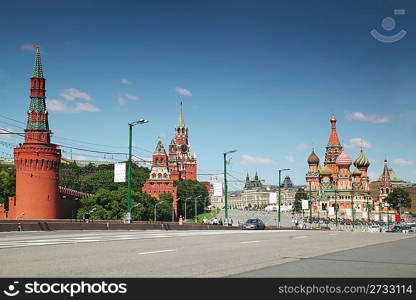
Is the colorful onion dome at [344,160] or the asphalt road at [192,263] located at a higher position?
the colorful onion dome at [344,160]

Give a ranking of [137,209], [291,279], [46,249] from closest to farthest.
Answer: [291,279] → [46,249] → [137,209]

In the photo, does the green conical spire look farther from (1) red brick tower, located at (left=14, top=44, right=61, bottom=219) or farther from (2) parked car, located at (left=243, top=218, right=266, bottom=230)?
(2) parked car, located at (left=243, top=218, right=266, bottom=230)

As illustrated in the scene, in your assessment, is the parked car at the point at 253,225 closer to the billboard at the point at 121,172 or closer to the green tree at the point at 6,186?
the billboard at the point at 121,172

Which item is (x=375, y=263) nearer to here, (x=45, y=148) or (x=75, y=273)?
(x=75, y=273)

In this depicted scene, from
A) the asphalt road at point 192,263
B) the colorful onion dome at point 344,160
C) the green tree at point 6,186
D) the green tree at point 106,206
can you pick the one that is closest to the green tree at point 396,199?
the colorful onion dome at point 344,160

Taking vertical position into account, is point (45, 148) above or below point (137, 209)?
above

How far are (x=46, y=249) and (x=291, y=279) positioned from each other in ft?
29.0

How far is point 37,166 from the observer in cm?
8381

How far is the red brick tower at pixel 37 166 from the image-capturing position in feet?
271

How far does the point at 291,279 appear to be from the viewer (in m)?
10.3

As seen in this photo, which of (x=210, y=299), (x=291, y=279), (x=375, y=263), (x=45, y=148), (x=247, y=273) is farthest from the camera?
(x=45, y=148)

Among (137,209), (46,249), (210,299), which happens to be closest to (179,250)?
(46,249)

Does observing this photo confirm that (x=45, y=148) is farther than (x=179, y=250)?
Yes

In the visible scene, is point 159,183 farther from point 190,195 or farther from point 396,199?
point 396,199
